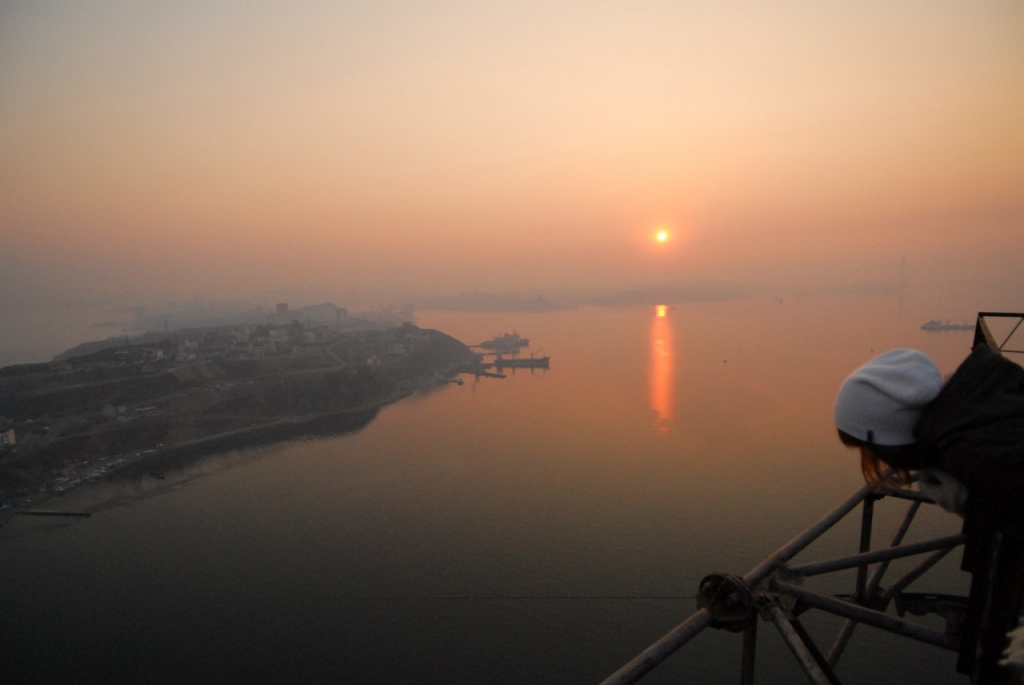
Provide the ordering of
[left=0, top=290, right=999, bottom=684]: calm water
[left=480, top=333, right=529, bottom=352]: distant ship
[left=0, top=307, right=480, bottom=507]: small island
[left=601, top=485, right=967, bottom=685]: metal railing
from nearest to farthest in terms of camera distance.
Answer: [left=601, top=485, right=967, bottom=685]: metal railing → [left=0, top=290, right=999, bottom=684]: calm water → [left=0, top=307, right=480, bottom=507]: small island → [left=480, top=333, right=529, bottom=352]: distant ship

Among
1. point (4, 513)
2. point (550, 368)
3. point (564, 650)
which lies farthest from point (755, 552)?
point (550, 368)

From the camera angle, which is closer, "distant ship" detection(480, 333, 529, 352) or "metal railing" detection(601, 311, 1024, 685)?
"metal railing" detection(601, 311, 1024, 685)

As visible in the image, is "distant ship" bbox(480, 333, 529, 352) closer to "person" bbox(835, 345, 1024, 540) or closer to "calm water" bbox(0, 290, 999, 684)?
"calm water" bbox(0, 290, 999, 684)

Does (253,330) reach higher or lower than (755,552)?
higher

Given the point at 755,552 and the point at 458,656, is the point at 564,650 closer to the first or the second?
the point at 458,656

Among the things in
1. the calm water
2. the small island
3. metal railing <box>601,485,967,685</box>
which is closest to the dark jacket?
metal railing <box>601,485,967,685</box>

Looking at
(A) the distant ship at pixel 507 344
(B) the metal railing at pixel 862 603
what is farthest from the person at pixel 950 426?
(A) the distant ship at pixel 507 344
